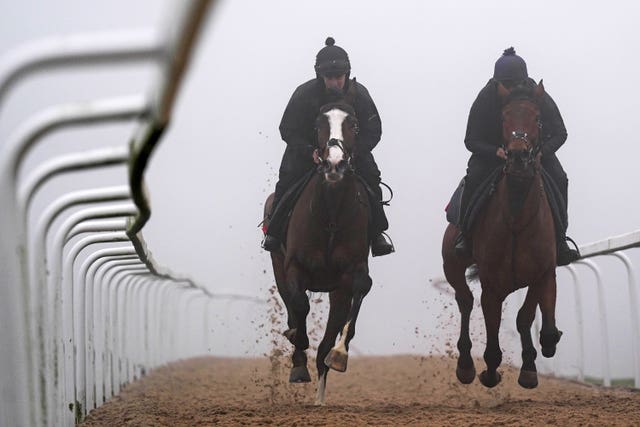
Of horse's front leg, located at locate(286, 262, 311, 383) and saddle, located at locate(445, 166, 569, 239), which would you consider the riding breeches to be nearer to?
saddle, located at locate(445, 166, 569, 239)

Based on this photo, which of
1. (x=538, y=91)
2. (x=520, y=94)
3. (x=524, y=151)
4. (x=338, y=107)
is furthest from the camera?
(x=538, y=91)

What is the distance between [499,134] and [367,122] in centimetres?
102

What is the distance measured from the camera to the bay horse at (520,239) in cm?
881

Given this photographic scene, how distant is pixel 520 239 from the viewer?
9.29 metres

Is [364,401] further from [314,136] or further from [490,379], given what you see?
[314,136]

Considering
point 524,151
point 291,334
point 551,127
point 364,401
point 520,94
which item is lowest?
point 364,401

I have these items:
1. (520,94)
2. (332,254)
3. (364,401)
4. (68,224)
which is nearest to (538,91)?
(520,94)

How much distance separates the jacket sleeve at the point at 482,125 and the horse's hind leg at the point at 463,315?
5.19ft

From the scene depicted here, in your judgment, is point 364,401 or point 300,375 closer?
point 300,375

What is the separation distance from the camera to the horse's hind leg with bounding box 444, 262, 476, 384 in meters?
10.7

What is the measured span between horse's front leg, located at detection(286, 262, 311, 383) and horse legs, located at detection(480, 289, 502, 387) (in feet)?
4.32

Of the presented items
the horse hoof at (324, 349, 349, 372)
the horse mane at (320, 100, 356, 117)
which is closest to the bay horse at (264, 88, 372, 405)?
the horse hoof at (324, 349, 349, 372)

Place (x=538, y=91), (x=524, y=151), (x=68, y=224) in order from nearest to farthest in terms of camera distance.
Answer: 1. (x=68, y=224)
2. (x=524, y=151)
3. (x=538, y=91)

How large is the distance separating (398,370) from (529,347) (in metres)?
6.30
